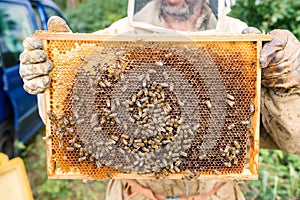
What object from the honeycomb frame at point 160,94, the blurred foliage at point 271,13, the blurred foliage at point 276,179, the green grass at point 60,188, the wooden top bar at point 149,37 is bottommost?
the green grass at point 60,188

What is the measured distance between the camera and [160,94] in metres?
2.25

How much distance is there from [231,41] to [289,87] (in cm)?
50

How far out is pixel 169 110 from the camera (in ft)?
7.34

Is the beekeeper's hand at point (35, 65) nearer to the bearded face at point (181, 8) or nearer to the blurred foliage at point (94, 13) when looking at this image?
the bearded face at point (181, 8)

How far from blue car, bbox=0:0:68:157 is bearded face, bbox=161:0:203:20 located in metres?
3.55

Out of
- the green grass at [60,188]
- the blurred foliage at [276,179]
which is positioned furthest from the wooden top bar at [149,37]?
the green grass at [60,188]

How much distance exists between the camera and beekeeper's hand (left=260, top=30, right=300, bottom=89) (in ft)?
7.47

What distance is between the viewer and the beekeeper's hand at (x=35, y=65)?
2211mm

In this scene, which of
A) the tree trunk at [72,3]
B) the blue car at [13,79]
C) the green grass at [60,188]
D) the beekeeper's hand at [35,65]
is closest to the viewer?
the beekeeper's hand at [35,65]

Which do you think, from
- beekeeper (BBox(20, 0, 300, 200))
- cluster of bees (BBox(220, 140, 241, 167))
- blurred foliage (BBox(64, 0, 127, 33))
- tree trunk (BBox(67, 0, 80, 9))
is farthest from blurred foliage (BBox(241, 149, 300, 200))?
tree trunk (BBox(67, 0, 80, 9))

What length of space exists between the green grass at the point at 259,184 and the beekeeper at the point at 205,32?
236 cm

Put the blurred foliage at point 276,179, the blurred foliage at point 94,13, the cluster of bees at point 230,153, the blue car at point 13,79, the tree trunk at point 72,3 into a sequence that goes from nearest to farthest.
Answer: the cluster of bees at point 230,153
the blurred foliage at point 276,179
the blue car at point 13,79
the blurred foliage at point 94,13
the tree trunk at point 72,3

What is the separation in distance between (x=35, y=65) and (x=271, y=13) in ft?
15.6

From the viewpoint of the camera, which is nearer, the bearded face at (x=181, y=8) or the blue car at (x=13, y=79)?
the bearded face at (x=181, y=8)
